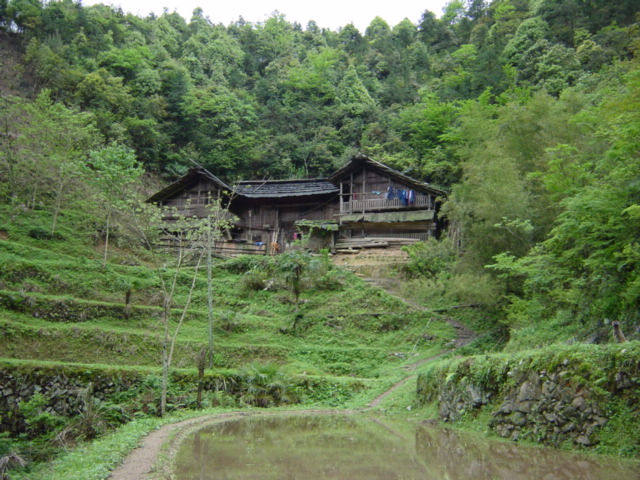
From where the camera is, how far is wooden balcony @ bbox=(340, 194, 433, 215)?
3047cm

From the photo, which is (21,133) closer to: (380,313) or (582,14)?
(380,313)

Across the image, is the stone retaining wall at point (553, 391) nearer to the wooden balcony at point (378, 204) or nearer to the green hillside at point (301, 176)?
the green hillside at point (301, 176)

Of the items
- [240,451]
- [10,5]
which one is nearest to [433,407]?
[240,451]

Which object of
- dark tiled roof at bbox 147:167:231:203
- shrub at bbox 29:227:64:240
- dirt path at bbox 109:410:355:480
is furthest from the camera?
dark tiled roof at bbox 147:167:231:203

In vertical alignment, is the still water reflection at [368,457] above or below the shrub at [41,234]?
below

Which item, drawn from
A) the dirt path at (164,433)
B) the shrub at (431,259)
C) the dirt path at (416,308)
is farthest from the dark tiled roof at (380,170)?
the dirt path at (164,433)

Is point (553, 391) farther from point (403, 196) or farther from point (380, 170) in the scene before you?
point (380, 170)

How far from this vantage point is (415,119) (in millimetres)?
40031

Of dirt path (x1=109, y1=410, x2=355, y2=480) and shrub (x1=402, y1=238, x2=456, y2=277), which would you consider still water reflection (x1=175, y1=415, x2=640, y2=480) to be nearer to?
dirt path (x1=109, y1=410, x2=355, y2=480)

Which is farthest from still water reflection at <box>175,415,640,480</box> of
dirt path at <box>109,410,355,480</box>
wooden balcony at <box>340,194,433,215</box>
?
wooden balcony at <box>340,194,433,215</box>

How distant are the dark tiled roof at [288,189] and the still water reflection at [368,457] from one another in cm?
2349

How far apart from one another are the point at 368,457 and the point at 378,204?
24.5 meters

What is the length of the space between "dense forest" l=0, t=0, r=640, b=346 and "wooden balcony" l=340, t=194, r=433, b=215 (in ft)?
7.12

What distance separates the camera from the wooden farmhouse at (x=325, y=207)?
3077 centimetres
